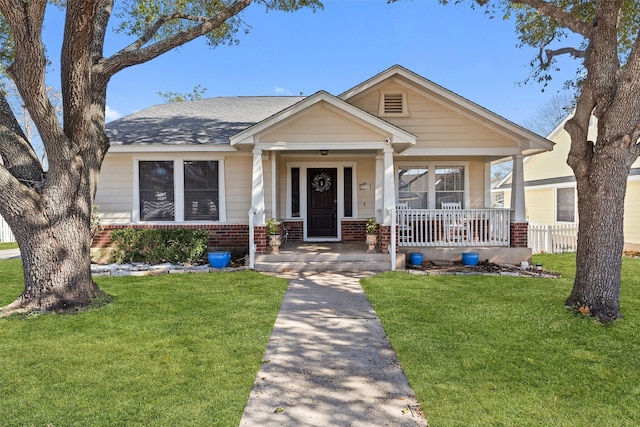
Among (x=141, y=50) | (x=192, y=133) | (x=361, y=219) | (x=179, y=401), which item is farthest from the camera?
Answer: (x=361, y=219)

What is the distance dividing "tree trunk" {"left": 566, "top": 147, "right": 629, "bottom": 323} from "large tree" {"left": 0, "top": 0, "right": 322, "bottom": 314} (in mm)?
6950

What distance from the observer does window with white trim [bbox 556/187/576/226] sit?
46.0 feet

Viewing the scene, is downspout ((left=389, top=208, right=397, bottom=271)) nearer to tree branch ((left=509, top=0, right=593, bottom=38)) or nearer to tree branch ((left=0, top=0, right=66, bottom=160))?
tree branch ((left=509, top=0, right=593, bottom=38))

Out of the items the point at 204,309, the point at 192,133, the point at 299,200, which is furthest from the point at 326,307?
the point at 192,133

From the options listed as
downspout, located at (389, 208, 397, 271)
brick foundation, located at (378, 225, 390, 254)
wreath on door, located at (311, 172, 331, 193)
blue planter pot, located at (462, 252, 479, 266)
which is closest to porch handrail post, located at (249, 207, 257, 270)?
wreath on door, located at (311, 172, 331, 193)

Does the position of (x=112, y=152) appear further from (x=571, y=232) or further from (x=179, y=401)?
(x=571, y=232)

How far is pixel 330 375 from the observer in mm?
3383

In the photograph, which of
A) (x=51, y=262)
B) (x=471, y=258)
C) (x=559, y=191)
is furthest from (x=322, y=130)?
(x=559, y=191)

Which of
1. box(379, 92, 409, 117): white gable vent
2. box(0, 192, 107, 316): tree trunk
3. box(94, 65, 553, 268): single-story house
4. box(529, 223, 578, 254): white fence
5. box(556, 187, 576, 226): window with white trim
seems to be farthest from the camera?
box(556, 187, 576, 226): window with white trim

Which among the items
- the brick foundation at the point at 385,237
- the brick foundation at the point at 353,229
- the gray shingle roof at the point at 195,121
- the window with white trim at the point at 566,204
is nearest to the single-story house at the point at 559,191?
the window with white trim at the point at 566,204

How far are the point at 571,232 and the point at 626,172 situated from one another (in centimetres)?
813

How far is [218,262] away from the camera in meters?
8.38

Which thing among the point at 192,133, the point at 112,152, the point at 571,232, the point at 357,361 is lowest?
the point at 357,361

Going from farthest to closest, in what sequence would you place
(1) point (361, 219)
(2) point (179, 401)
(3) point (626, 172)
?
(1) point (361, 219), (3) point (626, 172), (2) point (179, 401)
